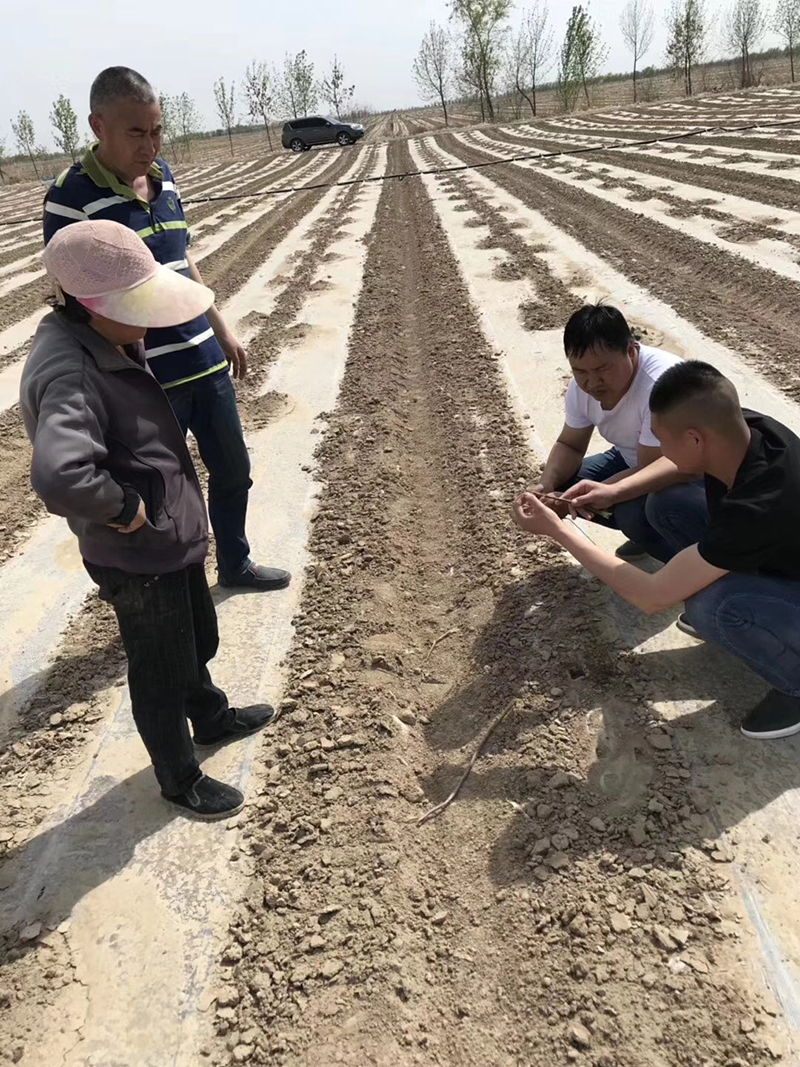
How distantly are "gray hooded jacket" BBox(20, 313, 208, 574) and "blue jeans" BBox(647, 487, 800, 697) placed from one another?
1.56 m

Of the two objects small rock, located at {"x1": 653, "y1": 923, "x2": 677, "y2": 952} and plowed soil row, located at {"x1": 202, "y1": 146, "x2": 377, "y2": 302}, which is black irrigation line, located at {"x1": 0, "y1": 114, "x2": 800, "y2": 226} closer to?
plowed soil row, located at {"x1": 202, "y1": 146, "x2": 377, "y2": 302}

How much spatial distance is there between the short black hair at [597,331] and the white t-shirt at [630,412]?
19cm

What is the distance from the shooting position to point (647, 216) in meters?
9.48

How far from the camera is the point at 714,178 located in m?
11.5

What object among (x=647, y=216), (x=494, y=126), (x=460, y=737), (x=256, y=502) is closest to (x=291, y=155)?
(x=494, y=126)

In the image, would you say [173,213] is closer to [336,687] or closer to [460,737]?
[336,687]

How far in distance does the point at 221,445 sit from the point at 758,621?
6.63 feet

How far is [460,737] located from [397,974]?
2.79 ft

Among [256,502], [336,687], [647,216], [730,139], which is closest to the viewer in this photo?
[336,687]

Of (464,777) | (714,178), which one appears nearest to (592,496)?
(464,777)

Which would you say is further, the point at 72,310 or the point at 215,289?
the point at 215,289

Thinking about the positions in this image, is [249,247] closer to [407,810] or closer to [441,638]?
[441,638]

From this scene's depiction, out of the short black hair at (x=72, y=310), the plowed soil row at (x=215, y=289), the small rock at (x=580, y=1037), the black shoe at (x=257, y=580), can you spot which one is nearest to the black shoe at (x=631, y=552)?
the black shoe at (x=257, y=580)

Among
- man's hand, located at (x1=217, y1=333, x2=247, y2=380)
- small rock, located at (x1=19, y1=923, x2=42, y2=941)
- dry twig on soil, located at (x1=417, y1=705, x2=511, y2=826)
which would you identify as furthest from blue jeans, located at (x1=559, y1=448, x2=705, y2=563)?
small rock, located at (x1=19, y1=923, x2=42, y2=941)
